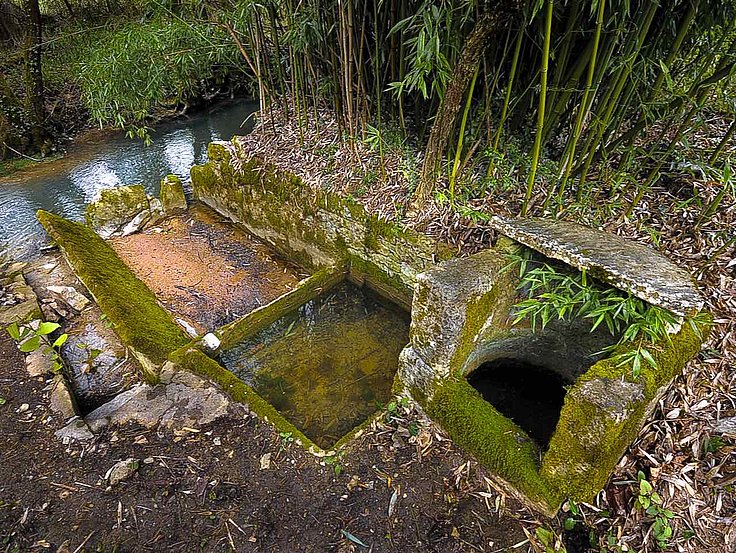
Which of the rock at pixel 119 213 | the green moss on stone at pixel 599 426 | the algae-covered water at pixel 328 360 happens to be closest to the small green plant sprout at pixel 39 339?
the algae-covered water at pixel 328 360

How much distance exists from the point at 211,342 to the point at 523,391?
5.72 feet

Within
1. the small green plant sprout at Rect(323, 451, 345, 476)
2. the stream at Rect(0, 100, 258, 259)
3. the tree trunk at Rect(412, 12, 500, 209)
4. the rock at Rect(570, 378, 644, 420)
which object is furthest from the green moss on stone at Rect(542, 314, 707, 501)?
the stream at Rect(0, 100, 258, 259)

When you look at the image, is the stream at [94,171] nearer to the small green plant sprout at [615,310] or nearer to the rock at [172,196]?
the rock at [172,196]

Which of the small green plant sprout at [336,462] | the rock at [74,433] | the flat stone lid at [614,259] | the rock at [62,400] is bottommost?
the rock at [62,400]

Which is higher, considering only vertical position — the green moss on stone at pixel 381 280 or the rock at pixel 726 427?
the rock at pixel 726 427

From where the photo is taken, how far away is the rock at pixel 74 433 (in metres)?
1.97

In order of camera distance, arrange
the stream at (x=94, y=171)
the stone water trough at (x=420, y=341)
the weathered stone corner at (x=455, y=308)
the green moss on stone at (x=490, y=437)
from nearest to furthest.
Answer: the stone water trough at (x=420, y=341) → the green moss on stone at (x=490, y=437) → the weathered stone corner at (x=455, y=308) → the stream at (x=94, y=171)

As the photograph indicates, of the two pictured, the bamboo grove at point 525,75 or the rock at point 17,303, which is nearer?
the bamboo grove at point 525,75

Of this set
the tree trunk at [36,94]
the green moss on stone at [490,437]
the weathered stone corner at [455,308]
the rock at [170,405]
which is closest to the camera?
the green moss on stone at [490,437]

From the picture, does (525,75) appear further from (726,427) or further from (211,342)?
(211,342)

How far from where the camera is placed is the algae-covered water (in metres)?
2.29

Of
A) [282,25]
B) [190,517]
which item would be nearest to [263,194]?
[282,25]

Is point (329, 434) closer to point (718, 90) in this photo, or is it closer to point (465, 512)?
point (465, 512)

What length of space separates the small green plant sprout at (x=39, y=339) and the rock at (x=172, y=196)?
6.35 feet
